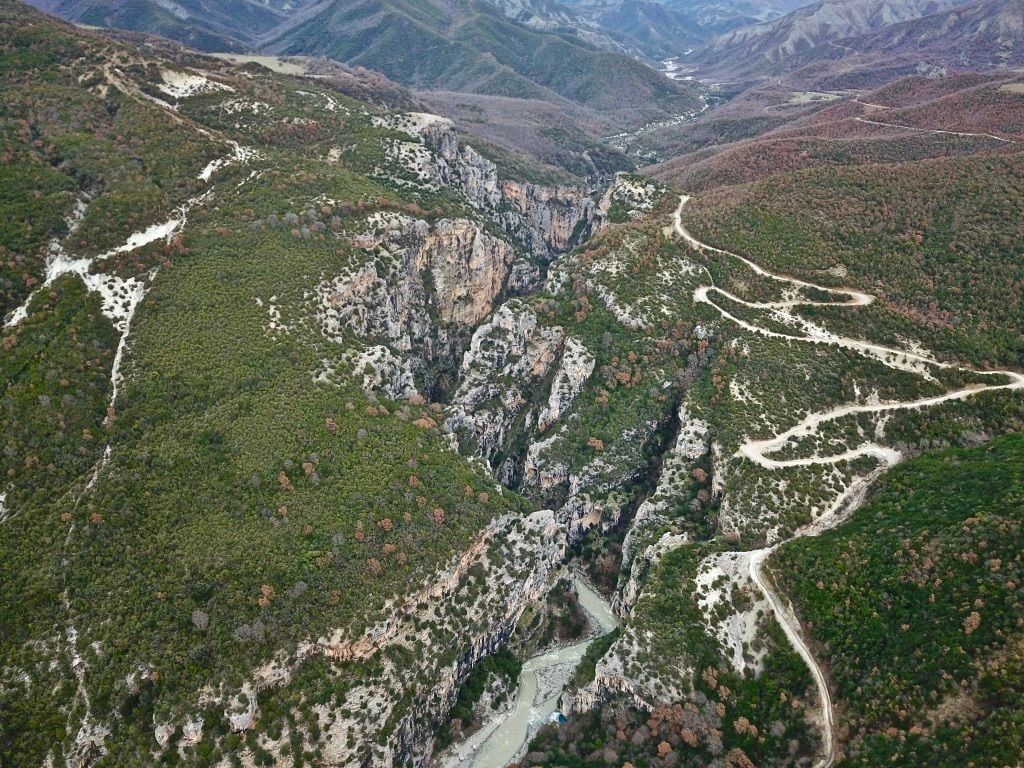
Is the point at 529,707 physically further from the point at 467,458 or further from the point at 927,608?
the point at 927,608

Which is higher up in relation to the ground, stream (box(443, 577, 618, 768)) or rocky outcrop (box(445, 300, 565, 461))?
rocky outcrop (box(445, 300, 565, 461))

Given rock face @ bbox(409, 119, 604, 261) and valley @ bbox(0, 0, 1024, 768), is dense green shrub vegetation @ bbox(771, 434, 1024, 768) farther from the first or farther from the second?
rock face @ bbox(409, 119, 604, 261)

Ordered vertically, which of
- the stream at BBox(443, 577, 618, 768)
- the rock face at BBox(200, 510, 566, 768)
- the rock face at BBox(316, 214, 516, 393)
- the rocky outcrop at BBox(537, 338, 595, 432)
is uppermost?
the rock face at BBox(316, 214, 516, 393)

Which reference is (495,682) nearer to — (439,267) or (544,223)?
(439,267)

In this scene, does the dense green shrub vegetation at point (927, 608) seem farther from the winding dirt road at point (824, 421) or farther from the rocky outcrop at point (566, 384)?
the rocky outcrop at point (566, 384)

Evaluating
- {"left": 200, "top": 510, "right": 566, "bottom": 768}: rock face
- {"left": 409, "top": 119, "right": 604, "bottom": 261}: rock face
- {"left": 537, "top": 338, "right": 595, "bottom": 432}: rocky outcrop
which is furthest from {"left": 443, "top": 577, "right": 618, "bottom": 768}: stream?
{"left": 409, "top": 119, "right": 604, "bottom": 261}: rock face

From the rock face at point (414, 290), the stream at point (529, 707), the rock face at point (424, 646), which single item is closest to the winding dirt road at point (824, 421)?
the stream at point (529, 707)
